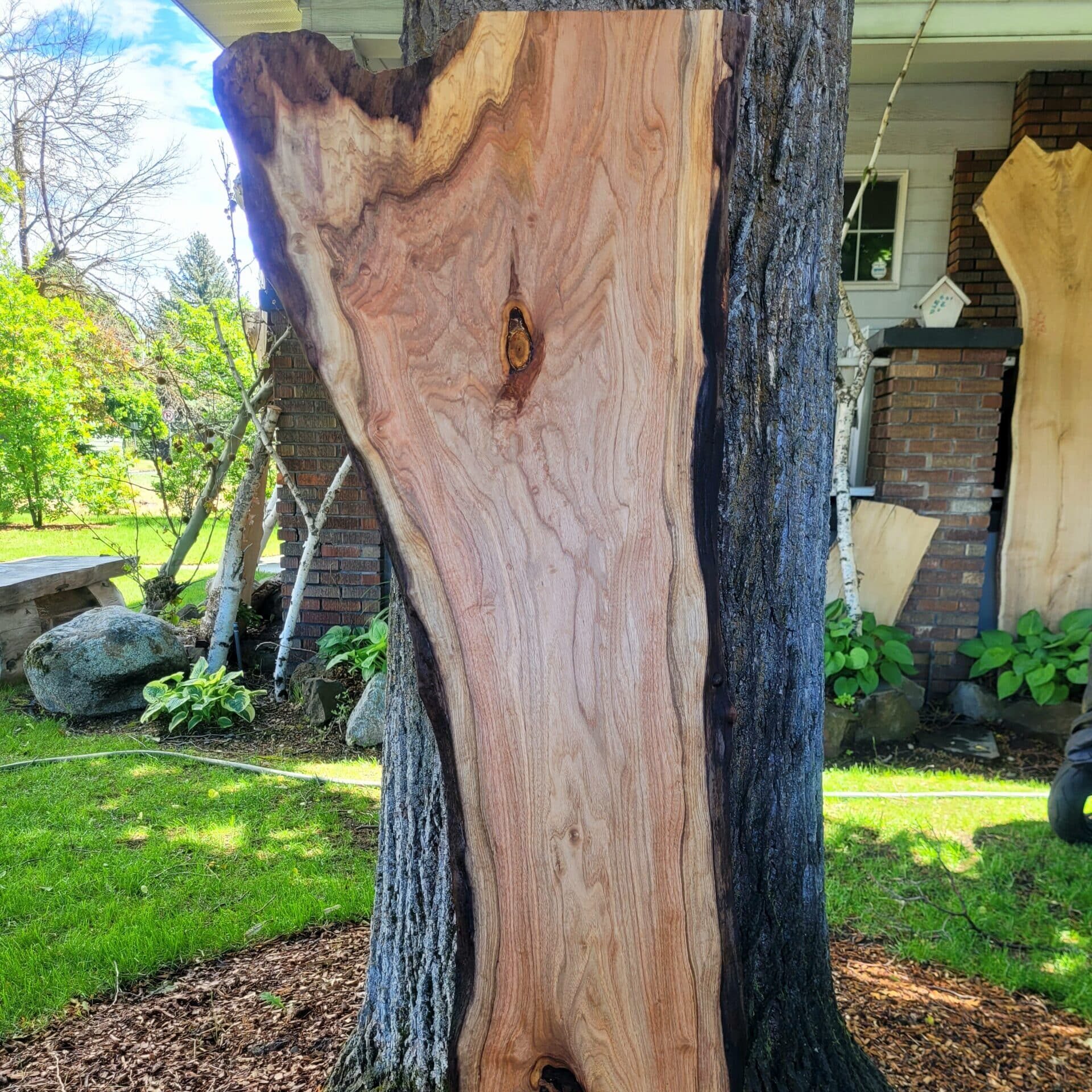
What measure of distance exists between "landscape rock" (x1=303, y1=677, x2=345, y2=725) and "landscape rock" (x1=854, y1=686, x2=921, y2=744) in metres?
2.66

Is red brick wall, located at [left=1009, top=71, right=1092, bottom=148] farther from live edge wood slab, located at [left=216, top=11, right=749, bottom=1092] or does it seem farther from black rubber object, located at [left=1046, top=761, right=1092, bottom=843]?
live edge wood slab, located at [left=216, top=11, right=749, bottom=1092]

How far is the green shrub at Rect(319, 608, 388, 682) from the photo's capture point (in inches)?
168

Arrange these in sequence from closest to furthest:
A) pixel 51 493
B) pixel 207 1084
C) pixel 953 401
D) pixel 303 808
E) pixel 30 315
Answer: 1. pixel 207 1084
2. pixel 303 808
3. pixel 953 401
4. pixel 30 315
5. pixel 51 493

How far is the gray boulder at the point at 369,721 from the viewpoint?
3879mm

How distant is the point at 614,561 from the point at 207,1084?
1.43 metres

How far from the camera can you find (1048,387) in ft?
14.0

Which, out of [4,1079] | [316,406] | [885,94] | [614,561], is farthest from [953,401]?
[4,1079]

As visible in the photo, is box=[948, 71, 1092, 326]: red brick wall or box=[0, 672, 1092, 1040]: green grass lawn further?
box=[948, 71, 1092, 326]: red brick wall

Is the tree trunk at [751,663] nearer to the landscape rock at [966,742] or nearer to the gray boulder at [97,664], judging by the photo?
the landscape rock at [966,742]

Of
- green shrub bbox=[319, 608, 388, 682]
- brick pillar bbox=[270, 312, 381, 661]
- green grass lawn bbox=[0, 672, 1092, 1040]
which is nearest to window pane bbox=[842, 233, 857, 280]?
green grass lawn bbox=[0, 672, 1092, 1040]

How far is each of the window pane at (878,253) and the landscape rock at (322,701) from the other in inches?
185

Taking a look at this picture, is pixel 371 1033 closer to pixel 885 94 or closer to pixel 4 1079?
pixel 4 1079

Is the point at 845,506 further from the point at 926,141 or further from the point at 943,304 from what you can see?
the point at 926,141

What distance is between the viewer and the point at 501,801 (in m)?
0.98
